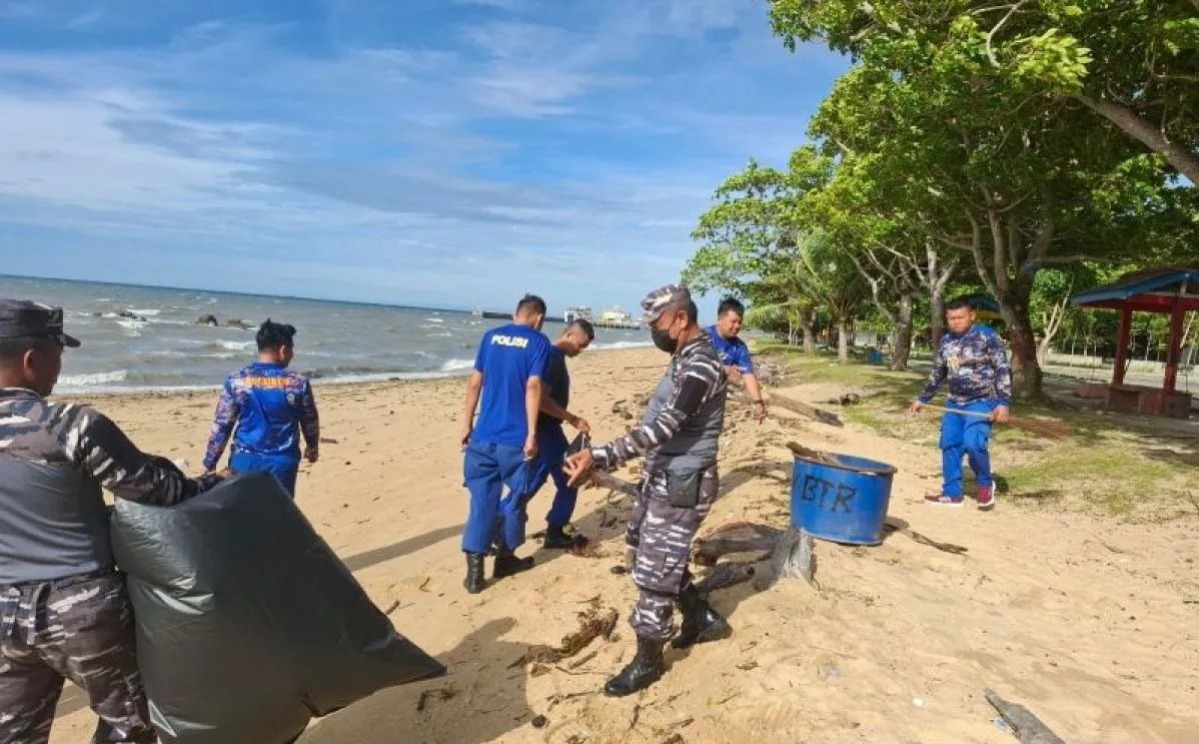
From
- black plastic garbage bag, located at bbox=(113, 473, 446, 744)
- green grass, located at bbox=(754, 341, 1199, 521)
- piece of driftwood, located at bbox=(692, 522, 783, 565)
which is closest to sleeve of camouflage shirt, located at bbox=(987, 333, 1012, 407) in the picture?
green grass, located at bbox=(754, 341, 1199, 521)

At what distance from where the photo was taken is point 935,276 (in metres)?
21.7

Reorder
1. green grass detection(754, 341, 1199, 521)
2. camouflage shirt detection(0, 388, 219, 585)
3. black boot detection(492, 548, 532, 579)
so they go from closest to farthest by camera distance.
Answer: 1. camouflage shirt detection(0, 388, 219, 585)
2. black boot detection(492, 548, 532, 579)
3. green grass detection(754, 341, 1199, 521)

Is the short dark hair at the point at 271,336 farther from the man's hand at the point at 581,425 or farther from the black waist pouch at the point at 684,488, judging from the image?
the black waist pouch at the point at 684,488

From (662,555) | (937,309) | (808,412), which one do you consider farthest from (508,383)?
(937,309)

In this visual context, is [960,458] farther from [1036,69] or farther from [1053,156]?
[1053,156]

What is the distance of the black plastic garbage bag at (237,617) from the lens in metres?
2.40

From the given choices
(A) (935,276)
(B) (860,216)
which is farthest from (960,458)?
(A) (935,276)

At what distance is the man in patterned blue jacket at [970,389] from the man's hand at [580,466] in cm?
474

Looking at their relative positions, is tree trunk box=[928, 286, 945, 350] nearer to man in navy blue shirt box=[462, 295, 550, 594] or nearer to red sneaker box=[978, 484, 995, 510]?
red sneaker box=[978, 484, 995, 510]

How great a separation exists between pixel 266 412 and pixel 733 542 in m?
3.15

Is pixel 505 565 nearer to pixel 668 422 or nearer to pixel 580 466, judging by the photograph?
pixel 580 466

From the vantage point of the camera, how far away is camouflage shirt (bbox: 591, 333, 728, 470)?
3438 mm

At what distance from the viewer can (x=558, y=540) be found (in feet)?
19.8

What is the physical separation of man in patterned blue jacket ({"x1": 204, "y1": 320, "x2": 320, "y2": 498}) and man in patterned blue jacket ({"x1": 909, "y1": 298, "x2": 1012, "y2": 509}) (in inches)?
213
